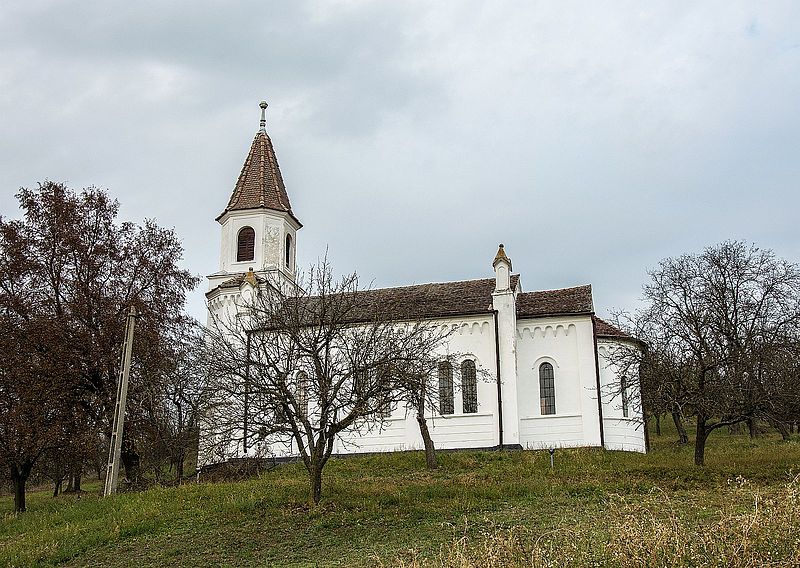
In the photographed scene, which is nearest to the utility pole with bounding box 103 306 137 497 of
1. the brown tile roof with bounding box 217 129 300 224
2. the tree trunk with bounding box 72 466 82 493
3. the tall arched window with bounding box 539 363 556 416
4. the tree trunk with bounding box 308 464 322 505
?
the tree trunk with bounding box 308 464 322 505

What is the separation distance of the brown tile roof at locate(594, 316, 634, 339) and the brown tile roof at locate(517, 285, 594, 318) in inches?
45.7

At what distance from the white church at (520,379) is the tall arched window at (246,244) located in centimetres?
888

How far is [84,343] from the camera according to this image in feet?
92.6

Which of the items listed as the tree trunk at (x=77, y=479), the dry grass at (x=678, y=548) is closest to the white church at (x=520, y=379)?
the tree trunk at (x=77, y=479)

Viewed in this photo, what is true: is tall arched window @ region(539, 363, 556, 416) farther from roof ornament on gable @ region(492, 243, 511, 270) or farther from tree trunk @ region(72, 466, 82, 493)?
tree trunk @ region(72, 466, 82, 493)

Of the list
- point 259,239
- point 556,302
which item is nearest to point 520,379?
point 556,302

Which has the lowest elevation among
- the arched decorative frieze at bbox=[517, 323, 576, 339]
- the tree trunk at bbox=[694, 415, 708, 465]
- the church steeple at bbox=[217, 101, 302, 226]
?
the tree trunk at bbox=[694, 415, 708, 465]

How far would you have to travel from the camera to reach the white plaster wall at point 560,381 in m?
34.1

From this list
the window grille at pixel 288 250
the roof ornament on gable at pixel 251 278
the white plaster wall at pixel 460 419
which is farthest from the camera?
the window grille at pixel 288 250

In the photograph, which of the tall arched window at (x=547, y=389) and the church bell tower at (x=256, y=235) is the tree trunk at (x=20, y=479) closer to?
the church bell tower at (x=256, y=235)

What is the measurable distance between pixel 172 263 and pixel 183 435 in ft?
24.9

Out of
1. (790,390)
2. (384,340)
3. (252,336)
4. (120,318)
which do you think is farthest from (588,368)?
(120,318)

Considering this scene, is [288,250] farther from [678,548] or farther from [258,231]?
[678,548]

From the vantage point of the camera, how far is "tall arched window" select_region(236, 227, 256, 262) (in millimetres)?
41438
